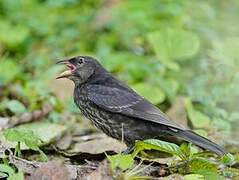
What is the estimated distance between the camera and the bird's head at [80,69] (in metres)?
6.62

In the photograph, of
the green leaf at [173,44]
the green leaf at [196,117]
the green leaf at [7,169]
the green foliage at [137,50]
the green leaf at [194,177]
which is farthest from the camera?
the green leaf at [173,44]

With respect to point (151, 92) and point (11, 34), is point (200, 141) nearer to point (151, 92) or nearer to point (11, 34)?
point (151, 92)

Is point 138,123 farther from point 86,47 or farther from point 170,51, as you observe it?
point 86,47

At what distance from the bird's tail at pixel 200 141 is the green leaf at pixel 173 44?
8.01 ft

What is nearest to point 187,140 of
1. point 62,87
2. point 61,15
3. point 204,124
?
point 204,124

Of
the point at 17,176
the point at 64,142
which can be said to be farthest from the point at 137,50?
the point at 17,176

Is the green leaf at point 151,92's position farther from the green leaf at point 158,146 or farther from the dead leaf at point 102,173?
the dead leaf at point 102,173

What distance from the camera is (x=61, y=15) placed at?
35.2 feet

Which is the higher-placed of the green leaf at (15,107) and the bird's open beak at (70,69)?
the bird's open beak at (70,69)

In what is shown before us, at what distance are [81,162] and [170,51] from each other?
2886 mm

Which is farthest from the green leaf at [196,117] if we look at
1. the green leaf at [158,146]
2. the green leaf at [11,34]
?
the green leaf at [11,34]

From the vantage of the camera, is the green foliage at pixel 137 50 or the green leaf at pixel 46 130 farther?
the green foliage at pixel 137 50

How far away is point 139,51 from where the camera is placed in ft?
31.8

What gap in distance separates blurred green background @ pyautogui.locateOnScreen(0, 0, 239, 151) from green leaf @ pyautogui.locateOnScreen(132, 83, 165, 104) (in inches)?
0.4
